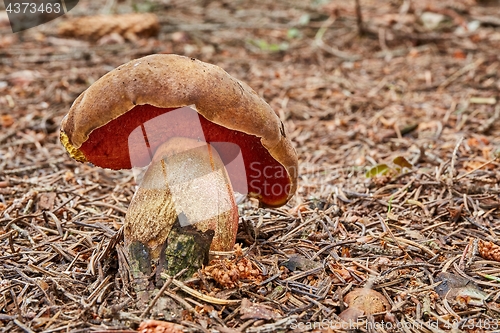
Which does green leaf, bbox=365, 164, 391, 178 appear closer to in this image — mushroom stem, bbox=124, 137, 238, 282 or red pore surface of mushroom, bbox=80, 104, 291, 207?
red pore surface of mushroom, bbox=80, 104, 291, 207

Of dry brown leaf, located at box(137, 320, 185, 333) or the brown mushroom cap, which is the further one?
the brown mushroom cap

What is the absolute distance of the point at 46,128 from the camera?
4.22 meters

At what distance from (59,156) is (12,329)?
2.19m

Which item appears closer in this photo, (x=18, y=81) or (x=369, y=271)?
(x=369, y=271)

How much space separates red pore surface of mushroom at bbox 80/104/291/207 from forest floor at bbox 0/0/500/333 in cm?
24

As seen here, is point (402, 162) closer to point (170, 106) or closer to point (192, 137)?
point (192, 137)

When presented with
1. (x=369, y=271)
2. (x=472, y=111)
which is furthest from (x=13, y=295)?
(x=472, y=111)

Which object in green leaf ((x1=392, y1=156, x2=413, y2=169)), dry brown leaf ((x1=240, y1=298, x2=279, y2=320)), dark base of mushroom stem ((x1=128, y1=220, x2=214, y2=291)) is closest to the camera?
dry brown leaf ((x1=240, y1=298, x2=279, y2=320))

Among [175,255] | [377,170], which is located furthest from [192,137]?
[377,170]

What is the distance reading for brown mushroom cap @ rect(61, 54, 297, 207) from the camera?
186 cm

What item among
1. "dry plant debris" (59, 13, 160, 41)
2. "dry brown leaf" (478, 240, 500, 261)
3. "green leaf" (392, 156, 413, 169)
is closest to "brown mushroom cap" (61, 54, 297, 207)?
"dry brown leaf" (478, 240, 500, 261)

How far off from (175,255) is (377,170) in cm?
185

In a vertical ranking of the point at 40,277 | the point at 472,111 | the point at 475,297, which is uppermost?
the point at 40,277

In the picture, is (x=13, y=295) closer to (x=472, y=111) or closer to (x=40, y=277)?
(x=40, y=277)
